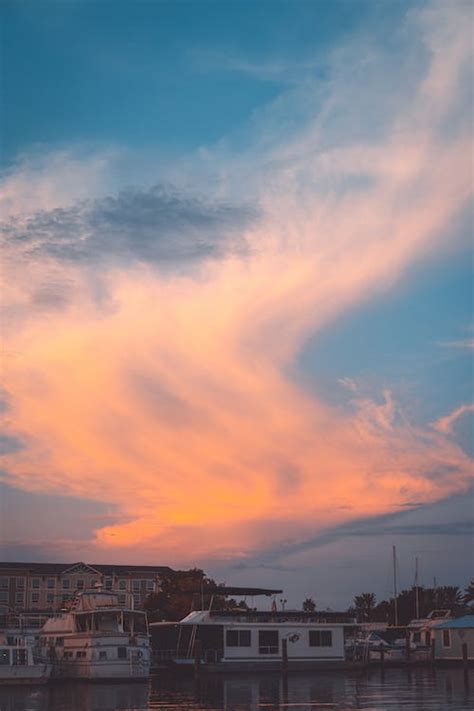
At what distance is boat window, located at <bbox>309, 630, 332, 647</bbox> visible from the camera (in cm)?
6369

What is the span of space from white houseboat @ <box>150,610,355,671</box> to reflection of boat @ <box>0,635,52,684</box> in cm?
1230

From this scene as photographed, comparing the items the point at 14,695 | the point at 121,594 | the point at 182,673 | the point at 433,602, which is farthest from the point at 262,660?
the point at 121,594

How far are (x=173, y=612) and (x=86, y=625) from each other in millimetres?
37427

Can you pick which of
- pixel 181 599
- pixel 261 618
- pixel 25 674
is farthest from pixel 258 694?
pixel 181 599

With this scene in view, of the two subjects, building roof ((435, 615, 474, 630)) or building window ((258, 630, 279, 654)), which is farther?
building roof ((435, 615, 474, 630))

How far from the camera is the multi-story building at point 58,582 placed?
130750mm

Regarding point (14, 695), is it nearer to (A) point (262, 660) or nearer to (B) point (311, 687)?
(B) point (311, 687)

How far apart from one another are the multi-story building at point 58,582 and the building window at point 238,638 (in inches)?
2725

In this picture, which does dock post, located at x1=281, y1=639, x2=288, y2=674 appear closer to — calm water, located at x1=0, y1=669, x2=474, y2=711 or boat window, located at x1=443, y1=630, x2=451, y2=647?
calm water, located at x1=0, y1=669, x2=474, y2=711

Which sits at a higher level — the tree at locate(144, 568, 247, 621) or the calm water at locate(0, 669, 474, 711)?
the tree at locate(144, 568, 247, 621)

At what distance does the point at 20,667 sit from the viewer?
158 ft

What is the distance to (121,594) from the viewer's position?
132 m

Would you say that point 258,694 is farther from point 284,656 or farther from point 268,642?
point 268,642

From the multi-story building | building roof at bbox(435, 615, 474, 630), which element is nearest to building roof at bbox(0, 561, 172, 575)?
the multi-story building
